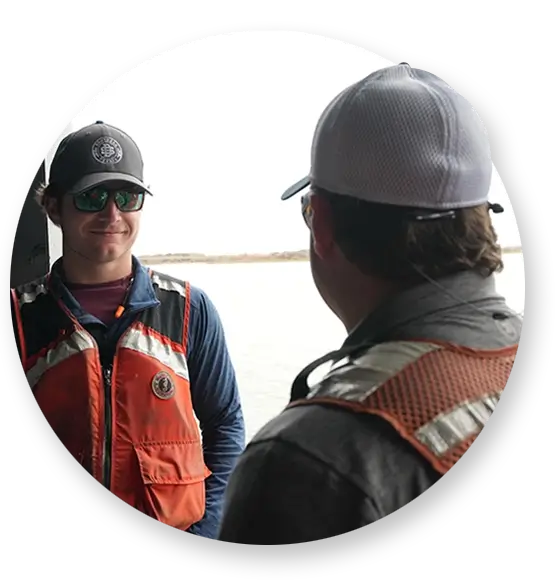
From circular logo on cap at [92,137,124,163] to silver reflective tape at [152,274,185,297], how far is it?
0.22 meters

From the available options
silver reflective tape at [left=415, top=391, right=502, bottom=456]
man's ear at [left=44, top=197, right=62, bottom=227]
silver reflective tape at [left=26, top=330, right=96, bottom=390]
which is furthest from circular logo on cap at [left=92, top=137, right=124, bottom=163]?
silver reflective tape at [left=415, top=391, right=502, bottom=456]

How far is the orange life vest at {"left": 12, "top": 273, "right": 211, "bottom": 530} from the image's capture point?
60.6 inches

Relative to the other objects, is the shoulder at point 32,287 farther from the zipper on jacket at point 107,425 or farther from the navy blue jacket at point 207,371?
the zipper on jacket at point 107,425

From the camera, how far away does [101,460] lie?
1538 mm

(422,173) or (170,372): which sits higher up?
(422,173)

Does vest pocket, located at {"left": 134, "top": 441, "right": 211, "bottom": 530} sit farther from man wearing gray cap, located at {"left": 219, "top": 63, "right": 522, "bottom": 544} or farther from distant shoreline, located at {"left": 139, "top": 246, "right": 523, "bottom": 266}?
distant shoreline, located at {"left": 139, "top": 246, "right": 523, "bottom": 266}

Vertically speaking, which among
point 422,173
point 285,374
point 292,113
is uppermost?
point 292,113

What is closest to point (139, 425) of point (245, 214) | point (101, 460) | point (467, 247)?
point (101, 460)

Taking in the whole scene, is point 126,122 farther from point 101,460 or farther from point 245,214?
point 101,460

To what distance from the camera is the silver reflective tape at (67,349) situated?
1551 mm

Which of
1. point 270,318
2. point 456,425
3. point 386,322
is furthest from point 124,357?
point 456,425

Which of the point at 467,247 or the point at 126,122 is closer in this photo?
the point at 467,247

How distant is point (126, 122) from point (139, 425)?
1.79 feet

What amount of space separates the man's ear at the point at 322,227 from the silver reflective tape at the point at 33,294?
1.67 ft
